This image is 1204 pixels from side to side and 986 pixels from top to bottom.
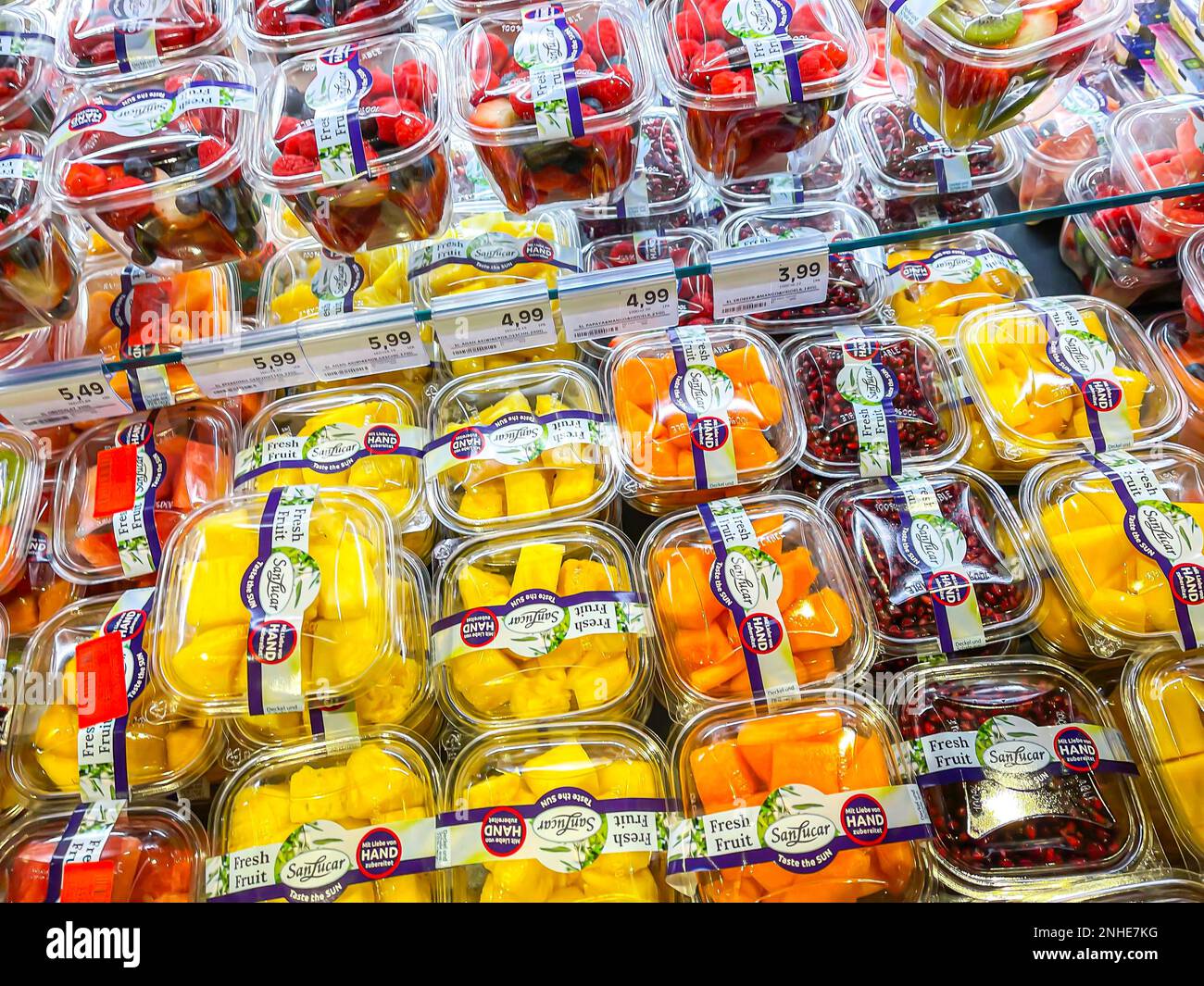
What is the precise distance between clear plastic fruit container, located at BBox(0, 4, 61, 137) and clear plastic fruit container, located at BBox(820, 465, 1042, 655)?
1785mm

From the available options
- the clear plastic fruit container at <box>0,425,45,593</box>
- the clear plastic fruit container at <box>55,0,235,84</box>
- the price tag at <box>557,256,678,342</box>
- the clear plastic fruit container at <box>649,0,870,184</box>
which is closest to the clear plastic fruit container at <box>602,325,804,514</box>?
the price tag at <box>557,256,678,342</box>

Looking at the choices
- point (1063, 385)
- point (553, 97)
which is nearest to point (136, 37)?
point (553, 97)

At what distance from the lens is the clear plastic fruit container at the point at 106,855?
122 cm

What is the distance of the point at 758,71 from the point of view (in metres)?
1.31

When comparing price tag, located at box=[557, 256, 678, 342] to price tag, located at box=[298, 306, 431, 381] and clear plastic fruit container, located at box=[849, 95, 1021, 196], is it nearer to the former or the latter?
price tag, located at box=[298, 306, 431, 381]

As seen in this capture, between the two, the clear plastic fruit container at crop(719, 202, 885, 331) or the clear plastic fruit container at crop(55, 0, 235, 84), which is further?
the clear plastic fruit container at crop(719, 202, 885, 331)

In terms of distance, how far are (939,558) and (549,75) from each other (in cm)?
112

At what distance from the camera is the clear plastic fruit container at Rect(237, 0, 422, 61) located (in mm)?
1532

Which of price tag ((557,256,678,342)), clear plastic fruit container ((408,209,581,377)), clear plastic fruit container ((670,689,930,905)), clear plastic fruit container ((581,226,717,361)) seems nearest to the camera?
clear plastic fruit container ((670,689,930,905))

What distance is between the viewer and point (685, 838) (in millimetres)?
1198

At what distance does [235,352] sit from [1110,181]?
1.84 m

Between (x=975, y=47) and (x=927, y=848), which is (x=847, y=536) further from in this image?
(x=975, y=47)
